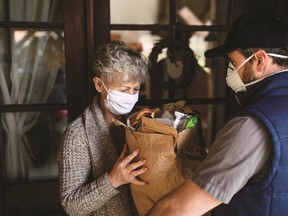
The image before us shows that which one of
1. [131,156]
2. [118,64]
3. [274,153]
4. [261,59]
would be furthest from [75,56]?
[274,153]

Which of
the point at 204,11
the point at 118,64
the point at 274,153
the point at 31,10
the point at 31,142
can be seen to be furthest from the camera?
the point at 204,11

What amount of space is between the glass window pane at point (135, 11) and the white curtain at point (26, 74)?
0.33 metres

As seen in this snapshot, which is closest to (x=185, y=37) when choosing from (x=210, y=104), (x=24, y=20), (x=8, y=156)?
(x=210, y=104)

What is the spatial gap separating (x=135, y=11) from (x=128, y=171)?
1034 mm

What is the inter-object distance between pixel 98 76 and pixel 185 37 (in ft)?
2.15

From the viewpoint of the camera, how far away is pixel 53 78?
61.7 inches

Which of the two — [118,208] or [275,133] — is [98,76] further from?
[275,133]

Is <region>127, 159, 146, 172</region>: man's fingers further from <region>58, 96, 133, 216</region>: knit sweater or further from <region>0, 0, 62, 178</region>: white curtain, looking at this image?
<region>0, 0, 62, 178</region>: white curtain

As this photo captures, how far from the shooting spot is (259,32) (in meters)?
0.89

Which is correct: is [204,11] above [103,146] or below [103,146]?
above

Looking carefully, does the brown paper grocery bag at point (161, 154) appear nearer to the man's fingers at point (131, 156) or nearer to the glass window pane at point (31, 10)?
the man's fingers at point (131, 156)

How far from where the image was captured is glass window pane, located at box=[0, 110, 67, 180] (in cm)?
156

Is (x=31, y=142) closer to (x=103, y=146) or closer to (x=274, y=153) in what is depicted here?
(x=103, y=146)

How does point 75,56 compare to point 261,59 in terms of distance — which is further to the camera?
point 75,56
